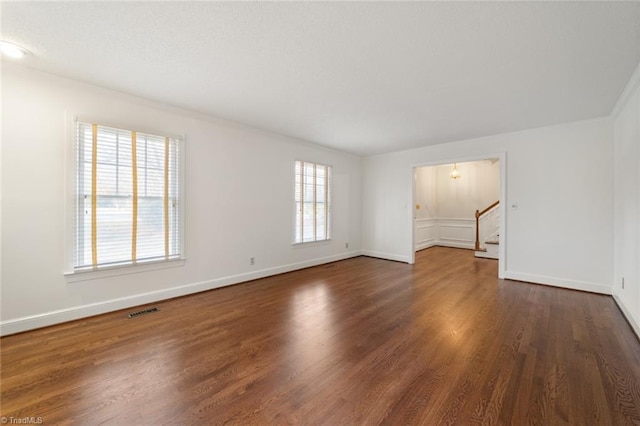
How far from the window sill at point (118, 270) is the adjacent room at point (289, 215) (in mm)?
21

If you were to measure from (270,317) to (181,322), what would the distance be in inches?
37.4

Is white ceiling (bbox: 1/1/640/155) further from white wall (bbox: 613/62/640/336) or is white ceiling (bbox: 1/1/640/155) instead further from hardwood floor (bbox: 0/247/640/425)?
hardwood floor (bbox: 0/247/640/425)

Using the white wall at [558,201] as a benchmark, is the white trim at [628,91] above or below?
above

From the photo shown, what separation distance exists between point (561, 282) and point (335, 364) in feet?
13.8

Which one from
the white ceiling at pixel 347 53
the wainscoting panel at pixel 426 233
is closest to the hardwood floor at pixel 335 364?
the white ceiling at pixel 347 53

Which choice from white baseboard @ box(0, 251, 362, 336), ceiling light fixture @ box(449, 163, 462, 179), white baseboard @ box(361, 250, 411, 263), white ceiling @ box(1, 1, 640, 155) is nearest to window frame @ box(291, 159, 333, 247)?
white baseboard @ box(0, 251, 362, 336)

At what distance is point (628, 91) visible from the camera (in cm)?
284

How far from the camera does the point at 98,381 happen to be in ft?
6.09

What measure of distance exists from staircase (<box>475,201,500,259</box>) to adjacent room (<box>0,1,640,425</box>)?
164cm

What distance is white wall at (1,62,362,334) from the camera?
8.46 feet

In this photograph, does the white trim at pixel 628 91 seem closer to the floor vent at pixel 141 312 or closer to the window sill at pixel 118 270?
the window sill at pixel 118 270

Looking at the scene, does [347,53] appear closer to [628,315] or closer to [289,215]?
[289,215]

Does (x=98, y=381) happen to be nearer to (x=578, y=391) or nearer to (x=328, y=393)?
(x=328, y=393)

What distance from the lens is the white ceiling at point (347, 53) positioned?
1795 mm
